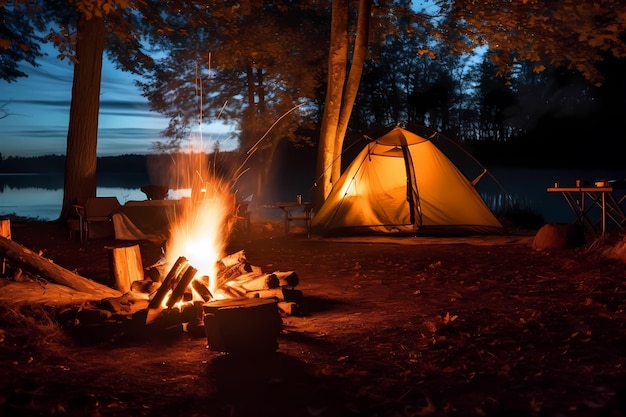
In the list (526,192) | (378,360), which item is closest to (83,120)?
(378,360)

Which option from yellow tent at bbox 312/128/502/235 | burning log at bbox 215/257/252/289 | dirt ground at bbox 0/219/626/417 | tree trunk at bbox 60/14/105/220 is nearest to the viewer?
dirt ground at bbox 0/219/626/417

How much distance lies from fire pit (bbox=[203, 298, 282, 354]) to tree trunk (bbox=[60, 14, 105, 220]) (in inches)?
365

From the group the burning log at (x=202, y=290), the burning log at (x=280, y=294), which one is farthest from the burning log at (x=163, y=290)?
the burning log at (x=280, y=294)

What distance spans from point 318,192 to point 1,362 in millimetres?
9921

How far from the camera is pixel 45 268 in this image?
19.7 ft

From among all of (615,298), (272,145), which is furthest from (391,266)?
(272,145)

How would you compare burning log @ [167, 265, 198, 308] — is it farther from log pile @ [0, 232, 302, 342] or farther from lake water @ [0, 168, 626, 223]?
lake water @ [0, 168, 626, 223]

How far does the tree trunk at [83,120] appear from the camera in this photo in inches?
509

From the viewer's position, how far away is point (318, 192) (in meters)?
13.8

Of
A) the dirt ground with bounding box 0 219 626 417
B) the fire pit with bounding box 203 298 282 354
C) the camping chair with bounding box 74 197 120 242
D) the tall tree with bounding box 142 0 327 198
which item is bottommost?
the dirt ground with bounding box 0 219 626 417

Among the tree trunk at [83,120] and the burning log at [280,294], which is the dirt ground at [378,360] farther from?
the tree trunk at [83,120]

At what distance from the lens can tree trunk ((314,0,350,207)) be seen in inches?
524

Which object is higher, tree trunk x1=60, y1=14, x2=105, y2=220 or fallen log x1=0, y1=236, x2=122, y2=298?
tree trunk x1=60, y1=14, x2=105, y2=220

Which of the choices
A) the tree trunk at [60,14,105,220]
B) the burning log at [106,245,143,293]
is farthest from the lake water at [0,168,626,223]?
the burning log at [106,245,143,293]
